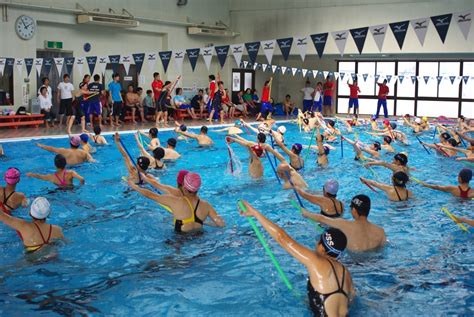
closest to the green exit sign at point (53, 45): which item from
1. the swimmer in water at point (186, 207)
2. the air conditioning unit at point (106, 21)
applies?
the air conditioning unit at point (106, 21)

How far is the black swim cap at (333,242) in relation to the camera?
13.4 feet

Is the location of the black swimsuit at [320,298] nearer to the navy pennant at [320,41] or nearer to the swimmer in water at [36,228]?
the swimmer in water at [36,228]

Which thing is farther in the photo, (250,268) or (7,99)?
(7,99)

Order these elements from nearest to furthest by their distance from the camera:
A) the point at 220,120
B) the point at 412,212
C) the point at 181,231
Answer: the point at 181,231
the point at 412,212
the point at 220,120

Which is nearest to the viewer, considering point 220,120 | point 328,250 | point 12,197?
point 328,250

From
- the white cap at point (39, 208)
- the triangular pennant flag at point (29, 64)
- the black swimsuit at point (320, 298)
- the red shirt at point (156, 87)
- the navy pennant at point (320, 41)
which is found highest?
the navy pennant at point (320, 41)

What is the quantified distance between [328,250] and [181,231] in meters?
2.77

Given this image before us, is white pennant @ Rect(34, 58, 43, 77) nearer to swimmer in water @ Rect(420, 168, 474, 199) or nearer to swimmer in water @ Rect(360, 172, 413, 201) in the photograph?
swimmer in water @ Rect(360, 172, 413, 201)

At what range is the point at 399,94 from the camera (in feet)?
86.1

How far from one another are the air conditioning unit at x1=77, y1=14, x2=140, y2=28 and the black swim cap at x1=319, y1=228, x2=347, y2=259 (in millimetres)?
17184

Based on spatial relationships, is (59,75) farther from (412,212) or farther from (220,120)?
(412,212)

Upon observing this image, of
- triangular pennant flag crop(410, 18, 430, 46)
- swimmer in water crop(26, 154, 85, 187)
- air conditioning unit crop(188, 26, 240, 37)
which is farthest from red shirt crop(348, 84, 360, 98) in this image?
swimmer in water crop(26, 154, 85, 187)

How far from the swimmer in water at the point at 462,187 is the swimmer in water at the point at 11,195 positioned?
5.74 m

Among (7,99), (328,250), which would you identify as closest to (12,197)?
(328,250)
